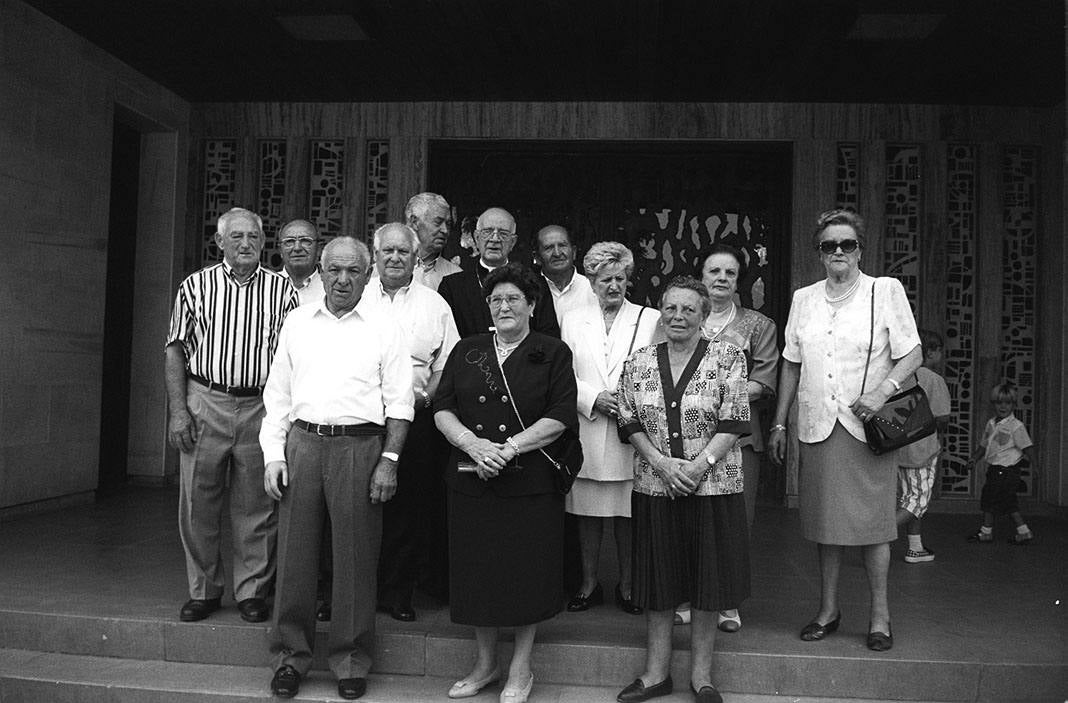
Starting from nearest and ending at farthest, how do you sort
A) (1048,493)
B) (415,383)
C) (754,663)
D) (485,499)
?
(485,499)
(754,663)
(415,383)
(1048,493)

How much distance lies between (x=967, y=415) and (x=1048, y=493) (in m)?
0.89

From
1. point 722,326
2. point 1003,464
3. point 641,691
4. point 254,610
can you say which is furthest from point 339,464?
point 1003,464

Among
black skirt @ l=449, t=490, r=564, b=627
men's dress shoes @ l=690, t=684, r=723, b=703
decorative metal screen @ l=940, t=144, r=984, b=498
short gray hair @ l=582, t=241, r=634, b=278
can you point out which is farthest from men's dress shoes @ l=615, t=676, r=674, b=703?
decorative metal screen @ l=940, t=144, r=984, b=498

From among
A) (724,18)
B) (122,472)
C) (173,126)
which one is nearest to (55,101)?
(173,126)

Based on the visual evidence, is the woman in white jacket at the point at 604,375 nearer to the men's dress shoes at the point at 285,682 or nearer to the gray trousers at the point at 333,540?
the gray trousers at the point at 333,540

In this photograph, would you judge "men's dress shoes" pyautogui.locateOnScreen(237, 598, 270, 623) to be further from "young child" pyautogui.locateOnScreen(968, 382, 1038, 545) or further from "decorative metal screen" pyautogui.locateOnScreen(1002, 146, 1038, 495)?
"decorative metal screen" pyautogui.locateOnScreen(1002, 146, 1038, 495)

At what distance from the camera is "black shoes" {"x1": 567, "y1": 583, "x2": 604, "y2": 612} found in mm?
4422

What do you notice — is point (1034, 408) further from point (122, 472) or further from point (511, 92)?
point (122, 472)

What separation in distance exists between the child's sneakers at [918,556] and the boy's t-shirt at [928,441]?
53 centimetres

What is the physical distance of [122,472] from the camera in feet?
27.1

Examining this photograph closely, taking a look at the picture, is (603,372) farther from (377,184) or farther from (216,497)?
(377,184)

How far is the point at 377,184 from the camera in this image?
8.28 metres

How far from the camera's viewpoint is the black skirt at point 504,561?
142 inches

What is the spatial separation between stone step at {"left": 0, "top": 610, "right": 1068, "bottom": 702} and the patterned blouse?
2.58ft
